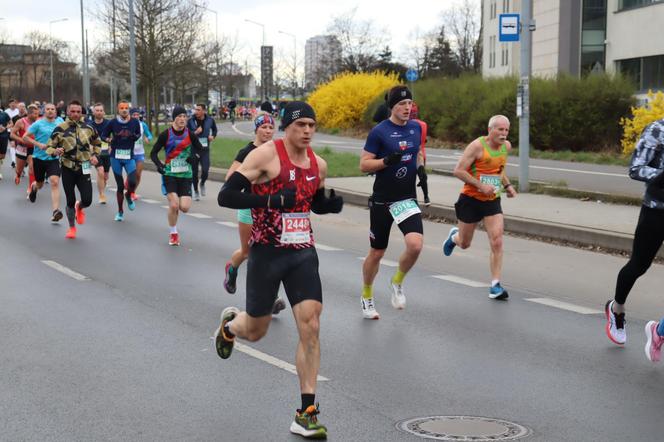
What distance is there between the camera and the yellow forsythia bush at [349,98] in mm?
52469

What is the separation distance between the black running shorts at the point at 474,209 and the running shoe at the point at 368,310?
5.34ft

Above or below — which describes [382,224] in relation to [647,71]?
below

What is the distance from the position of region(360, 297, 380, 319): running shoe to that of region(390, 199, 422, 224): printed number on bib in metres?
0.73

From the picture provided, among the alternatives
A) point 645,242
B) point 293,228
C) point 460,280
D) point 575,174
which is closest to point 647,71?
point 575,174

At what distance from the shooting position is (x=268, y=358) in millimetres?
7297

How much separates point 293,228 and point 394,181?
3002mm

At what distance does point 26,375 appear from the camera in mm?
6816

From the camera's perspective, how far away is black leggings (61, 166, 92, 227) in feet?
46.9

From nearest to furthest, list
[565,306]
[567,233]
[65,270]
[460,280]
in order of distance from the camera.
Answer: [565,306]
[460,280]
[65,270]
[567,233]

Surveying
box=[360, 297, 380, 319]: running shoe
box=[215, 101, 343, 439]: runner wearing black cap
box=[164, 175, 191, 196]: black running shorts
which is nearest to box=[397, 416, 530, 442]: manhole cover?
box=[215, 101, 343, 439]: runner wearing black cap

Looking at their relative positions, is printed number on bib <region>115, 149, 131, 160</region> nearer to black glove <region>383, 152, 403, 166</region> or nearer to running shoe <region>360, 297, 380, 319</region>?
running shoe <region>360, 297, 380, 319</region>

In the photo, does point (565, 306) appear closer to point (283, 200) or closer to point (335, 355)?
point (335, 355)

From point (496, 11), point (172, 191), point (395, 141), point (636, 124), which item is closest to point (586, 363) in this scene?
point (395, 141)

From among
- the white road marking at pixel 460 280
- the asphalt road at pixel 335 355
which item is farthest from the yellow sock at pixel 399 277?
the white road marking at pixel 460 280
